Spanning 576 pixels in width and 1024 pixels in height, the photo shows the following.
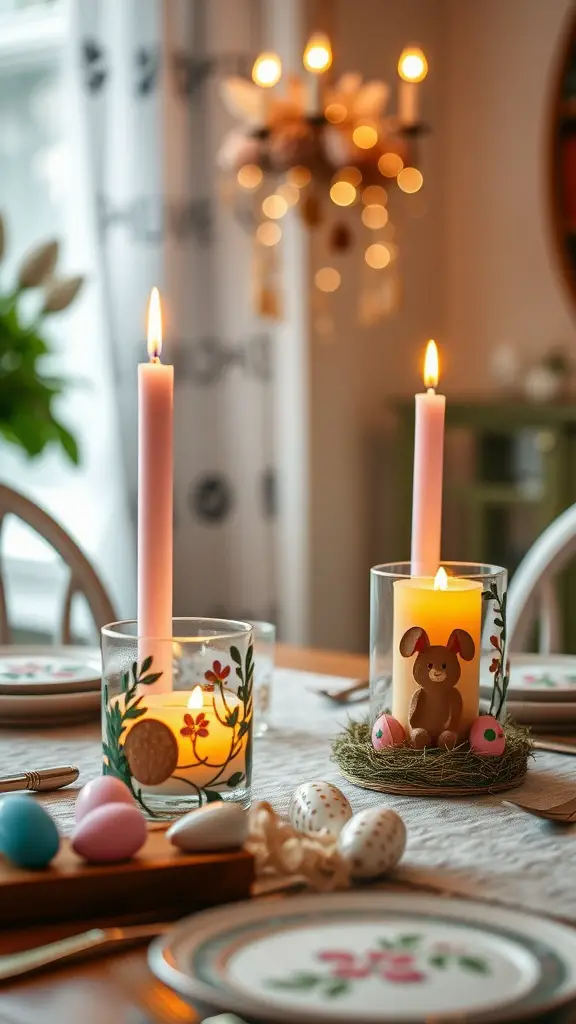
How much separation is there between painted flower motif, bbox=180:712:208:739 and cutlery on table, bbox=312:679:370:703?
1.46 feet

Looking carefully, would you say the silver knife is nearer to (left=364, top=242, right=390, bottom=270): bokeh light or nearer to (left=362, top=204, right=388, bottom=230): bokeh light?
(left=364, top=242, right=390, bottom=270): bokeh light

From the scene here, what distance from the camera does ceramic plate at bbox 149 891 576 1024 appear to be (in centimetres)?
52

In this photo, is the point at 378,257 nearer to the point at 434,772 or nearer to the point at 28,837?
the point at 434,772

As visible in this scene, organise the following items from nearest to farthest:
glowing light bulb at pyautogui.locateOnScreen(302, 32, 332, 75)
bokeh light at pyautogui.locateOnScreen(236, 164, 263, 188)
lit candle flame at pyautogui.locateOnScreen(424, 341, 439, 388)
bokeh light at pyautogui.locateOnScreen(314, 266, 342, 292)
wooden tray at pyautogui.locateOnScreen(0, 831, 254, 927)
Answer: wooden tray at pyautogui.locateOnScreen(0, 831, 254, 927), lit candle flame at pyautogui.locateOnScreen(424, 341, 439, 388), glowing light bulb at pyautogui.locateOnScreen(302, 32, 332, 75), bokeh light at pyautogui.locateOnScreen(236, 164, 263, 188), bokeh light at pyautogui.locateOnScreen(314, 266, 342, 292)

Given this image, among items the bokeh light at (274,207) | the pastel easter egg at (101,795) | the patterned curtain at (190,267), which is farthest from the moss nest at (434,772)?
the patterned curtain at (190,267)

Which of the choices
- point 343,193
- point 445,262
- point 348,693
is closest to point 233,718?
point 348,693

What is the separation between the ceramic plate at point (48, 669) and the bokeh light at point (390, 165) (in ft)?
3.97

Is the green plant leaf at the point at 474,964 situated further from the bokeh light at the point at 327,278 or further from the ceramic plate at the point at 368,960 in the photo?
the bokeh light at the point at 327,278

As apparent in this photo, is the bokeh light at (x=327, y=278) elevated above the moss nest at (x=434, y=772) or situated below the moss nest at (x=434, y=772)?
above

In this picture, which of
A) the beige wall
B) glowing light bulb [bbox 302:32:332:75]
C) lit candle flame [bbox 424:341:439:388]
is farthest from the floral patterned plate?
the beige wall

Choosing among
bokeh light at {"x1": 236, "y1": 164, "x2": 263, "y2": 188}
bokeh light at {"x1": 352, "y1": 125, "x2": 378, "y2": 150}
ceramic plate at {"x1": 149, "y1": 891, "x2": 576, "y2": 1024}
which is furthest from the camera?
bokeh light at {"x1": 236, "y1": 164, "x2": 263, "y2": 188}

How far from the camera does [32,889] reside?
647mm

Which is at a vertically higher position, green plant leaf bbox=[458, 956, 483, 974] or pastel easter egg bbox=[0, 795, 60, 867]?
pastel easter egg bbox=[0, 795, 60, 867]

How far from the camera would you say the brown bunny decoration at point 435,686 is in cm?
88
